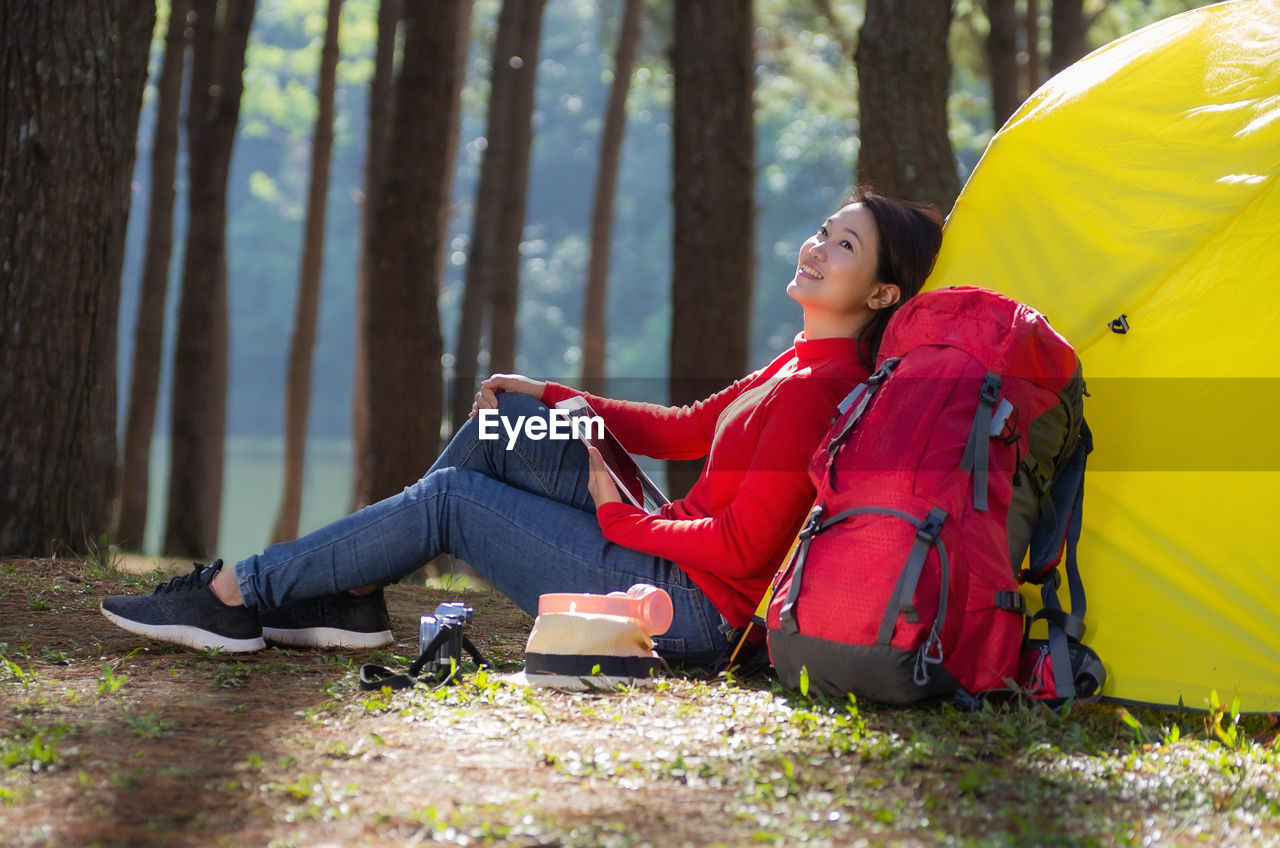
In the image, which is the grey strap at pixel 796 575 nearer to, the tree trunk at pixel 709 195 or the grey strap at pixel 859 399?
the grey strap at pixel 859 399

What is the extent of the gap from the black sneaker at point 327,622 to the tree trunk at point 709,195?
3.70 meters

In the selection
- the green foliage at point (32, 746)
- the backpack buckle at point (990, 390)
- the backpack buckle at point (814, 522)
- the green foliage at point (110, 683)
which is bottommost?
the green foliage at point (110, 683)

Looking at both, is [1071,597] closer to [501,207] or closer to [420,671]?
→ [420,671]

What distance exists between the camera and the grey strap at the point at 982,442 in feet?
8.94

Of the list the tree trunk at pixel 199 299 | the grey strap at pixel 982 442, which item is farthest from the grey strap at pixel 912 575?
the tree trunk at pixel 199 299

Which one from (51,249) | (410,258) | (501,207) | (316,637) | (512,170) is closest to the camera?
(316,637)

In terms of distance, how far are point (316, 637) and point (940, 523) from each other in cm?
172

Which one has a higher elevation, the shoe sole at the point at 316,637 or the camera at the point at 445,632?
the camera at the point at 445,632

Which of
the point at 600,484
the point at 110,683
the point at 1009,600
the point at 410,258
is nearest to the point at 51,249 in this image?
the point at 410,258

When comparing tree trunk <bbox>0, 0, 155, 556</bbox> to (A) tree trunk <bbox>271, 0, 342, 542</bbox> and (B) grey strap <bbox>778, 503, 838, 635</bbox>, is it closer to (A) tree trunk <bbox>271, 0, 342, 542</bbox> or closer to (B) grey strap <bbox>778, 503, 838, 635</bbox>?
(B) grey strap <bbox>778, 503, 838, 635</bbox>

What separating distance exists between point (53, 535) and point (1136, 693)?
4.03 meters

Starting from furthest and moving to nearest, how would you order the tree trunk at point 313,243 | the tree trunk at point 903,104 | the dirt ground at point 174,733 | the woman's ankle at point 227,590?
the tree trunk at point 313,243 < the tree trunk at point 903,104 < the woman's ankle at point 227,590 < the dirt ground at point 174,733

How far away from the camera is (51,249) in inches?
198

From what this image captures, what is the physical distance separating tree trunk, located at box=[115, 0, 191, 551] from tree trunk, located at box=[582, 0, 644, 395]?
13.6 ft
